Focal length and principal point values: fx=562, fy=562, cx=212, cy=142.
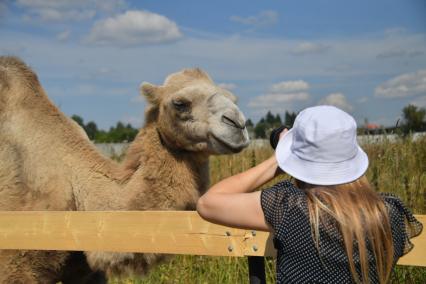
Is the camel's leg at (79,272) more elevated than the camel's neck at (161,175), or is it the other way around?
the camel's neck at (161,175)

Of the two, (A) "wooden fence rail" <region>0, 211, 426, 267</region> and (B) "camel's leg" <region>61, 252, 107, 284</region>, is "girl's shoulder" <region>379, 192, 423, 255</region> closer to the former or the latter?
(A) "wooden fence rail" <region>0, 211, 426, 267</region>

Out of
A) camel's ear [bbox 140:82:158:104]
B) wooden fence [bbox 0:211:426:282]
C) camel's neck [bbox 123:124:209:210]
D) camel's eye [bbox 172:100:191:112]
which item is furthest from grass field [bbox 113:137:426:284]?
wooden fence [bbox 0:211:426:282]

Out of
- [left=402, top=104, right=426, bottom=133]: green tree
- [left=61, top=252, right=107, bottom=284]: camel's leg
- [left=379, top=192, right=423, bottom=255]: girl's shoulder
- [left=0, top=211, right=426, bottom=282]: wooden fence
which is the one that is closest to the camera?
[left=379, top=192, right=423, bottom=255]: girl's shoulder

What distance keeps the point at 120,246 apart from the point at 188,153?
1.75m

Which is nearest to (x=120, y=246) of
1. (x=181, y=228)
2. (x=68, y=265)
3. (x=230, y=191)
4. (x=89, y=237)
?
(x=89, y=237)

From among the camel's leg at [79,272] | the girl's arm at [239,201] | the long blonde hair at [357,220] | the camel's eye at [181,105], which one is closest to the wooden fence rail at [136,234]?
the girl's arm at [239,201]

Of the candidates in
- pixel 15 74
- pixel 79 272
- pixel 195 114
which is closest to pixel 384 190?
pixel 195 114

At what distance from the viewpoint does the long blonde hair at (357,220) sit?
225 cm

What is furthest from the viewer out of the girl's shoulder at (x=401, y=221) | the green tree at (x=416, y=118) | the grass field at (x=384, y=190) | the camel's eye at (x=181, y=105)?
the green tree at (x=416, y=118)

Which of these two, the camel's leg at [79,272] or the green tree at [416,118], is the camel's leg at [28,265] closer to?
the camel's leg at [79,272]

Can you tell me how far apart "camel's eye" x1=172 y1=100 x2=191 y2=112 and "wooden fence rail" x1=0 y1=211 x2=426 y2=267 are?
1.75 meters

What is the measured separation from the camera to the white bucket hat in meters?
2.35

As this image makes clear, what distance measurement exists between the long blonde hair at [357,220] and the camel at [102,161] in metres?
2.47

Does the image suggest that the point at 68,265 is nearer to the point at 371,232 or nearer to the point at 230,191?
the point at 230,191
